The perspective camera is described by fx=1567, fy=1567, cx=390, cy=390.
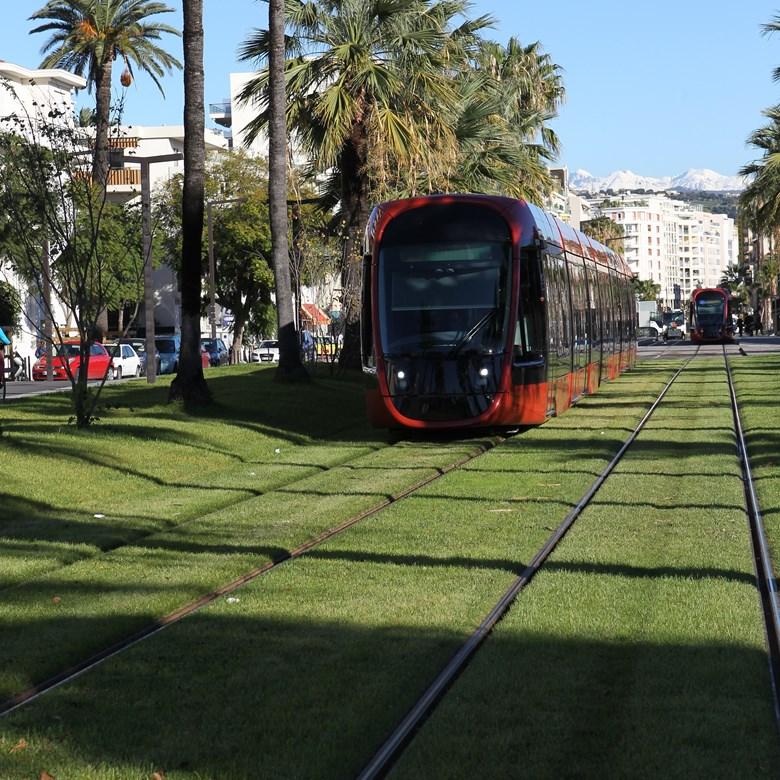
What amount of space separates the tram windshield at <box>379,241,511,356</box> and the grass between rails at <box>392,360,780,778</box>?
8.97 metres

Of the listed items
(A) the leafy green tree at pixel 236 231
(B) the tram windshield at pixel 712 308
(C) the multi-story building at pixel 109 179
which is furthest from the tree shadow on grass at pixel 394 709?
(B) the tram windshield at pixel 712 308

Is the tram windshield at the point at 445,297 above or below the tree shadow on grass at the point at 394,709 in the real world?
above

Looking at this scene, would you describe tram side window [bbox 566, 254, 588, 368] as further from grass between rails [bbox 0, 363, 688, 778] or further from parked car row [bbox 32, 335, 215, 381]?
parked car row [bbox 32, 335, 215, 381]

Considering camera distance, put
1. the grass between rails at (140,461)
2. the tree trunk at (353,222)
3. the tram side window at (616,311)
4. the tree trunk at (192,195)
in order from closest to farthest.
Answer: the grass between rails at (140,461), the tree trunk at (192,195), the tree trunk at (353,222), the tram side window at (616,311)

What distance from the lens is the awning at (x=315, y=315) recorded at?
5338 cm

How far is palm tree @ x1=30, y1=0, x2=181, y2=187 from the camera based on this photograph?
2090 inches

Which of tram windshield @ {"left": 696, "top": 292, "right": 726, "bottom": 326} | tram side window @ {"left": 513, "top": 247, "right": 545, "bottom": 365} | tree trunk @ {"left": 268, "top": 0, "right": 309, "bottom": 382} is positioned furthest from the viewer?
tram windshield @ {"left": 696, "top": 292, "right": 726, "bottom": 326}

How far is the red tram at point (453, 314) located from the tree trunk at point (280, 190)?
8.61m

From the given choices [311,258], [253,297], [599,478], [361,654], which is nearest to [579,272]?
[599,478]

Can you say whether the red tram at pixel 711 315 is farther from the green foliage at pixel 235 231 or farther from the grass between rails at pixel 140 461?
the grass between rails at pixel 140 461

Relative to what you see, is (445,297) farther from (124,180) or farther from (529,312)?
(124,180)

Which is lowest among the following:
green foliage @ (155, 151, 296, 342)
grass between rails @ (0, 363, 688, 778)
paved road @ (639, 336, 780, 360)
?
paved road @ (639, 336, 780, 360)

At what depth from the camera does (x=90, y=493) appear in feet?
54.6

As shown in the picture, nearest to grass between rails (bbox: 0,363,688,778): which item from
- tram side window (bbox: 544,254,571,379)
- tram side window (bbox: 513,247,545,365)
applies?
tram side window (bbox: 513,247,545,365)
